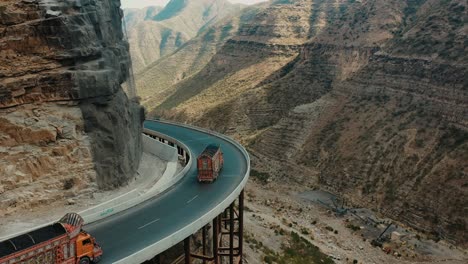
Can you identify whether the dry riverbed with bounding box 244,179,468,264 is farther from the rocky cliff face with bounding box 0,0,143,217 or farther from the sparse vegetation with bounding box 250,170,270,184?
the rocky cliff face with bounding box 0,0,143,217

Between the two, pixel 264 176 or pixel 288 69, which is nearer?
pixel 264 176

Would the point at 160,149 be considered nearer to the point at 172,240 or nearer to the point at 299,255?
the point at 299,255

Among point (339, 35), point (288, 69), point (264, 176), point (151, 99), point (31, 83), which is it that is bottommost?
point (151, 99)

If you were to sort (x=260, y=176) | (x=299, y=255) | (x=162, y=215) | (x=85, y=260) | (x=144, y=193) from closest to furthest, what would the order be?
(x=85, y=260) < (x=162, y=215) < (x=144, y=193) < (x=299, y=255) < (x=260, y=176)

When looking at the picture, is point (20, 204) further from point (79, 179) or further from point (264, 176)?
point (264, 176)

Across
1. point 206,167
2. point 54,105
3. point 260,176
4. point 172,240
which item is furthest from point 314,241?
point 54,105

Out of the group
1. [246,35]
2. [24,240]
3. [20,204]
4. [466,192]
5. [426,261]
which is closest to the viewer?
[24,240]

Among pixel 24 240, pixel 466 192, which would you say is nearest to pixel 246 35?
pixel 466 192

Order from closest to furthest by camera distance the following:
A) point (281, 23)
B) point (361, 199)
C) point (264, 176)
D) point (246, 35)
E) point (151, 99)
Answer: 1. point (361, 199)
2. point (264, 176)
3. point (281, 23)
4. point (246, 35)
5. point (151, 99)
